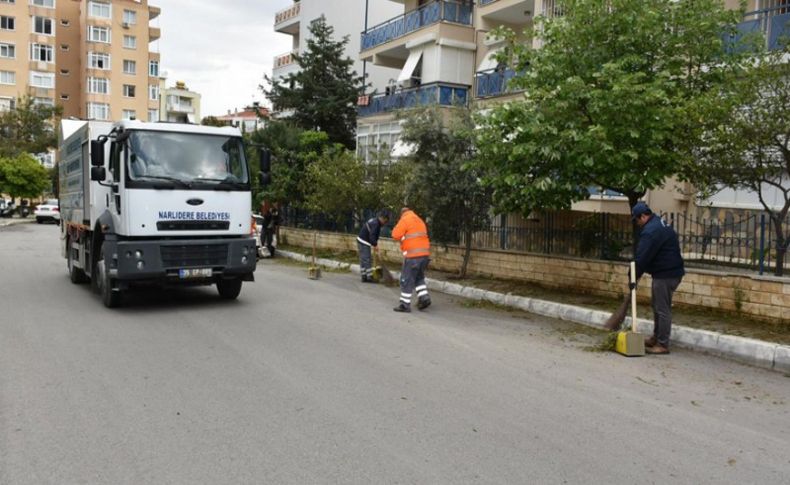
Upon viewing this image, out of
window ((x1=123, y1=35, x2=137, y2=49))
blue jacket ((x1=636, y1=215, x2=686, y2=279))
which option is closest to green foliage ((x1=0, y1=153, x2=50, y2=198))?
window ((x1=123, y1=35, x2=137, y2=49))

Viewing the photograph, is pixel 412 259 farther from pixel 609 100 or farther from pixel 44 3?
pixel 44 3

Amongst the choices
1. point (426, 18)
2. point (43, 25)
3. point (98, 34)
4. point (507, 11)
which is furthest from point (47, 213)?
point (507, 11)

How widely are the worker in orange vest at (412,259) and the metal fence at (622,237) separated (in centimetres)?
301

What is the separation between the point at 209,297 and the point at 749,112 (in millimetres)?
9026

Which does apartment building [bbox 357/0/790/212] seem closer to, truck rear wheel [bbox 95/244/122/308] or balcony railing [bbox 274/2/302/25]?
truck rear wheel [bbox 95/244/122/308]

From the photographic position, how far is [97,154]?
1053 centimetres

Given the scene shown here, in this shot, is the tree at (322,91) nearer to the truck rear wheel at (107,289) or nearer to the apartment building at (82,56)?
the truck rear wheel at (107,289)

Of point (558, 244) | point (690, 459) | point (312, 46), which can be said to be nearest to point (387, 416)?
point (690, 459)

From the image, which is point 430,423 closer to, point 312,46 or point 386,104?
point 386,104

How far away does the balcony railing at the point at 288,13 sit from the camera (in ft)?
147

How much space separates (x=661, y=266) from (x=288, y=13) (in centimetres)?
4227

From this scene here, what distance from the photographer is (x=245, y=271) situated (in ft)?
36.6

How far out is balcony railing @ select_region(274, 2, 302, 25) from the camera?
44.9 metres

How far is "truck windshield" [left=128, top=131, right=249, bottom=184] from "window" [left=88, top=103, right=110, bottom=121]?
201ft
